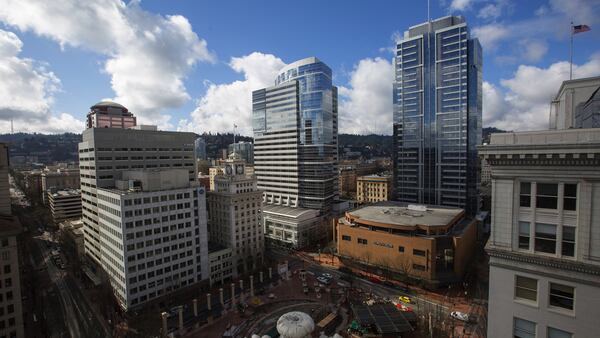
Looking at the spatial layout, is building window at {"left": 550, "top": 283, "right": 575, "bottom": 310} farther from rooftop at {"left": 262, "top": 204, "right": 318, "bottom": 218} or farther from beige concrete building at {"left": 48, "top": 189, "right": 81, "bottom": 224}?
beige concrete building at {"left": 48, "top": 189, "right": 81, "bottom": 224}

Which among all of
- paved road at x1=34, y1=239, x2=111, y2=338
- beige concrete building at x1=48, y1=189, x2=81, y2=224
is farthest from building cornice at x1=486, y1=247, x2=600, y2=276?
beige concrete building at x1=48, y1=189, x2=81, y2=224

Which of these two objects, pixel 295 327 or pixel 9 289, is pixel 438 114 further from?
pixel 9 289

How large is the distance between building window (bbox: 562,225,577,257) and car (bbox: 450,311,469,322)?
1588 inches

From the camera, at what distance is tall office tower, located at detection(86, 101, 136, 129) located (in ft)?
444

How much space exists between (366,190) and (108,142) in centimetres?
11755

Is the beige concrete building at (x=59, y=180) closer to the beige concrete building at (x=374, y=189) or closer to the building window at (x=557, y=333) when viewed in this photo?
the beige concrete building at (x=374, y=189)

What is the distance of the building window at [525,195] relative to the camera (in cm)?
1888

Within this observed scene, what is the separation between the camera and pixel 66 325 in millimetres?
52406

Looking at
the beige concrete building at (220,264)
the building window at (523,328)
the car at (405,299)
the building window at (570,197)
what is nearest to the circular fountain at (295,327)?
the building window at (523,328)

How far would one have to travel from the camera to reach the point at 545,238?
18.3 m

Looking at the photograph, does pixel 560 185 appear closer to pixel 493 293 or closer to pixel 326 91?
pixel 493 293

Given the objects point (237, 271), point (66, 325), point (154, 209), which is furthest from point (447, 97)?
point (66, 325)

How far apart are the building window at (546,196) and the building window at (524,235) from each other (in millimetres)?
1559

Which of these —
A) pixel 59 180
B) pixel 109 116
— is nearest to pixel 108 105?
pixel 109 116
